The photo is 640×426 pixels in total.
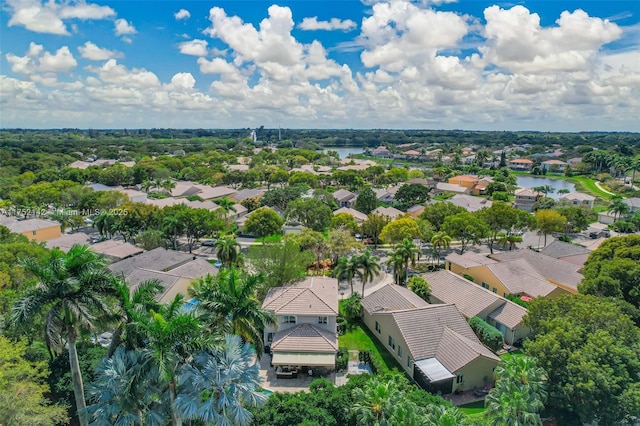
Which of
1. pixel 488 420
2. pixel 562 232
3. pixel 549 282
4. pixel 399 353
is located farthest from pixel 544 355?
pixel 562 232

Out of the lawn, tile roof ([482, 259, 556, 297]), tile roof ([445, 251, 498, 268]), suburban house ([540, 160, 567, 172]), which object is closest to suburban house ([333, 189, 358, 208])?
tile roof ([445, 251, 498, 268])

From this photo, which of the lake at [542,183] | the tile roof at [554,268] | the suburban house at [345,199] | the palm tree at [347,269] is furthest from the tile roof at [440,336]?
the lake at [542,183]

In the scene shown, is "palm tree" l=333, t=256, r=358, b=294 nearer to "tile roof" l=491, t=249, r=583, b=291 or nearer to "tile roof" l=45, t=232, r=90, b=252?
"tile roof" l=491, t=249, r=583, b=291

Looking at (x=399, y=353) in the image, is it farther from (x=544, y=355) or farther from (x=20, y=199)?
(x=20, y=199)

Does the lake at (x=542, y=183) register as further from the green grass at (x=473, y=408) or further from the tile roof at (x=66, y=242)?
the tile roof at (x=66, y=242)

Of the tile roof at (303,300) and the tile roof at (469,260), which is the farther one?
the tile roof at (469,260)

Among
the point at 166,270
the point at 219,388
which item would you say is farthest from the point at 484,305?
the point at 166,270
